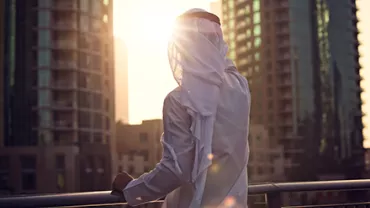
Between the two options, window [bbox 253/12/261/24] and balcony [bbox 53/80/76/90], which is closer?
balcony [bbox 53/80/76/90]

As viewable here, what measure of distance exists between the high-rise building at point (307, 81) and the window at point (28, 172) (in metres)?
26.1

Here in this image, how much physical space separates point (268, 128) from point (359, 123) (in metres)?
11.1

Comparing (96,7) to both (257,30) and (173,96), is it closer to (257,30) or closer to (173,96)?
(257,30)

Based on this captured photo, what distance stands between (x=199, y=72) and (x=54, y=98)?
4083cm

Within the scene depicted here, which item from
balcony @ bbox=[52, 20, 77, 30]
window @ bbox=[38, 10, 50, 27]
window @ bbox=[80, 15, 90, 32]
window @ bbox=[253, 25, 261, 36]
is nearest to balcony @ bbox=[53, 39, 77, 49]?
balcony @ bbox=[52, 20, 77, 30]

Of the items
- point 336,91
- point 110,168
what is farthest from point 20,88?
point 336,91

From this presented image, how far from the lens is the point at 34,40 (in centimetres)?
4166

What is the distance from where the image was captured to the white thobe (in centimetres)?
195

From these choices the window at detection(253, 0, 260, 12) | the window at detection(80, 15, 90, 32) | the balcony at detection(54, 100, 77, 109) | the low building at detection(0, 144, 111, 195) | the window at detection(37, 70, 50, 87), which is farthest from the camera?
the window at detection(253, 0, 260, 12)

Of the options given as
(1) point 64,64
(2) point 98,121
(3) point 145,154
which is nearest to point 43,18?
(1) point 64,64

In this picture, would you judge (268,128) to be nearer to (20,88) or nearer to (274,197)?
(20,88)

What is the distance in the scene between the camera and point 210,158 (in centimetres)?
197

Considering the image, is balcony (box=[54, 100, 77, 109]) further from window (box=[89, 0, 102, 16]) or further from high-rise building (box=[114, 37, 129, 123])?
high-rise building (box=[114, 37, 129, 123])

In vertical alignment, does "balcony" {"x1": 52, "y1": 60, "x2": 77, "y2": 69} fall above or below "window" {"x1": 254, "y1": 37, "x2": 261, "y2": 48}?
below
